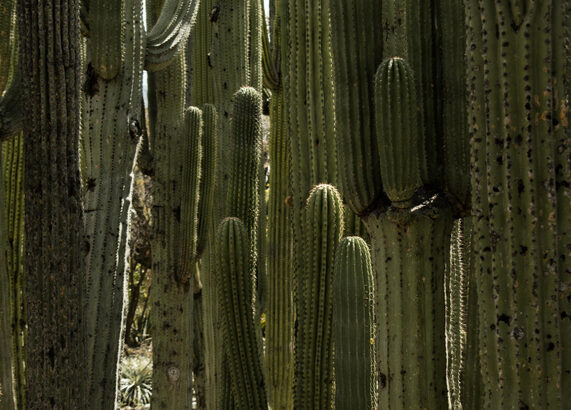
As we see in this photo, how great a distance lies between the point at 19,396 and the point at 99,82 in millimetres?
2279

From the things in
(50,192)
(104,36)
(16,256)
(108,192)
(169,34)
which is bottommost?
(16,256)

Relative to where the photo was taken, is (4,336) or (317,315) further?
(4,336)

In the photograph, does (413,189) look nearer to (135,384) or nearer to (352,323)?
(352,323)

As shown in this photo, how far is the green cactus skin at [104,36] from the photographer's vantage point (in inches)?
171

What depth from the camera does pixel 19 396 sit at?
16.3 ft

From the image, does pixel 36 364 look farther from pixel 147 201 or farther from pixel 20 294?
pixel 147 201

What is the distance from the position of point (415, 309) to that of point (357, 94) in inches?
43.6

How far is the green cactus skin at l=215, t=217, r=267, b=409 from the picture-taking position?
435 cm

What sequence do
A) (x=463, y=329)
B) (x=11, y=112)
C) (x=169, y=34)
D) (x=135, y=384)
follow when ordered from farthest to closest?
(x=135, y=384)
(x=169, y=34)
(x=11, y=112)
(x=463, y=329)

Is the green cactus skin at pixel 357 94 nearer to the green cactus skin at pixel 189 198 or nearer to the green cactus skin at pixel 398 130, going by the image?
the green cactus skin at pixel 398 130

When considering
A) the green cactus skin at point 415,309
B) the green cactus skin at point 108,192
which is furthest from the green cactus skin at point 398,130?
the green cactus skin at point 108,192

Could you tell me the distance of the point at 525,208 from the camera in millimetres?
2162

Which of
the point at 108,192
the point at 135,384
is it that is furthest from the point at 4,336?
the point at 135,384

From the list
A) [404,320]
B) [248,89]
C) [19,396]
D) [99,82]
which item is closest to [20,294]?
[19,396]
